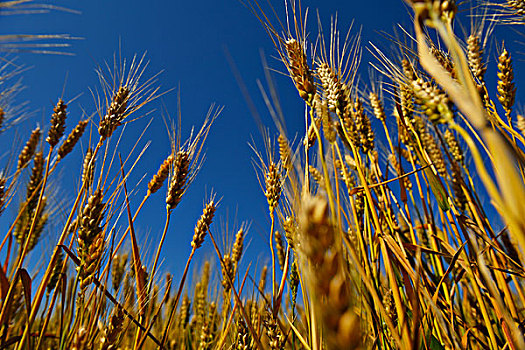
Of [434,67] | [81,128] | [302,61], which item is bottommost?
[434,67]

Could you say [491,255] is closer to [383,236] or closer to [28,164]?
[383,236]

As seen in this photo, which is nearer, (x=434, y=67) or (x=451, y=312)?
(x=434, y=67)

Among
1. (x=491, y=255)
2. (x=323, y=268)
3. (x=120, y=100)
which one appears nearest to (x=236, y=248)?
(x=120, y=100)

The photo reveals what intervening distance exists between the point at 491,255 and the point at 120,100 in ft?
7.68

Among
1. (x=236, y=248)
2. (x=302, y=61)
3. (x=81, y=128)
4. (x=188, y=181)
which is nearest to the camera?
(x=302, y=61)

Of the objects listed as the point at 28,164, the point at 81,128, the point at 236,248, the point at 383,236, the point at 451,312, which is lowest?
the point at 451,312

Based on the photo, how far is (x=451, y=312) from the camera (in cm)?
107

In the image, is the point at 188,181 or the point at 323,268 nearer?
the point at 323,268

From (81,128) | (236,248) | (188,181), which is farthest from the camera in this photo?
(236,248)

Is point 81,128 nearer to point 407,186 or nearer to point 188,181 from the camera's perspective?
point 188,181

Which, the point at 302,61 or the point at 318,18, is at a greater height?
the point at 318,18

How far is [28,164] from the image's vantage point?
2168mm

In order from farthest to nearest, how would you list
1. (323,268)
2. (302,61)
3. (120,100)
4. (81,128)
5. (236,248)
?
(236,248) < (81,128) < (120,100) < (302,61) < (323,268)

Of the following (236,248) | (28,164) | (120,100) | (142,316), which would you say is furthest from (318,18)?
(28,164)
